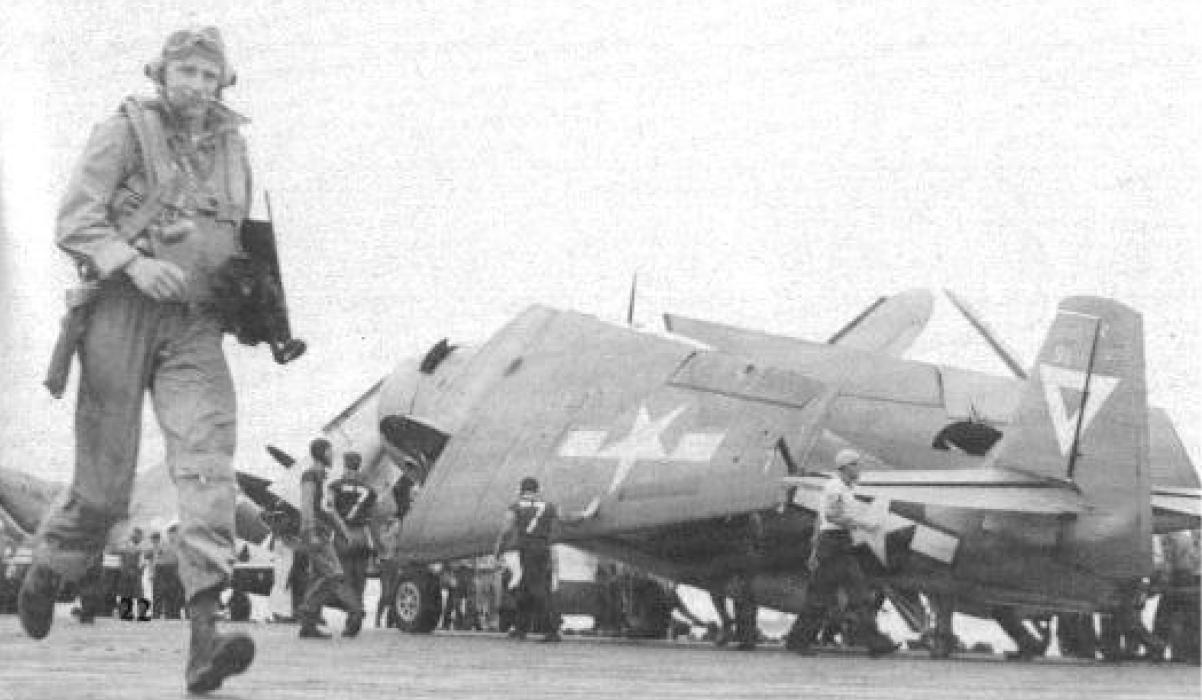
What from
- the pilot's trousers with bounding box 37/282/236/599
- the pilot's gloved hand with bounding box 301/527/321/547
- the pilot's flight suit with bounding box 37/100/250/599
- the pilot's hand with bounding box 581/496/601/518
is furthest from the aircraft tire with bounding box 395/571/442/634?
the pilot's trousers with bounding box 37/282/236/599

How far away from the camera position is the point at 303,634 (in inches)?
505

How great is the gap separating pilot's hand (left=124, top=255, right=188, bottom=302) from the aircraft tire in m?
12.0

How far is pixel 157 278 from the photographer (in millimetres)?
5488

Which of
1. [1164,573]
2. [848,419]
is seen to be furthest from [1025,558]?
[1164,573]

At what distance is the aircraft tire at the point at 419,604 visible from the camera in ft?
56.6

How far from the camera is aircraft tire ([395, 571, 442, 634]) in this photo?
680 inches

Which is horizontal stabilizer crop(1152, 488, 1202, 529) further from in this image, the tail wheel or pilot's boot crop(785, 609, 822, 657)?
the tail wheel

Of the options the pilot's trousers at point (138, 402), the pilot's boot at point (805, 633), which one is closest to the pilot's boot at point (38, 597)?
→ the pilot's trousers at point (138, 402)

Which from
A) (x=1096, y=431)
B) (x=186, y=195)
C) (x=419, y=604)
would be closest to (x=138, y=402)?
(x=186, y=195)

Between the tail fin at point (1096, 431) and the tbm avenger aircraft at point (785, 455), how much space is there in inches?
0.6

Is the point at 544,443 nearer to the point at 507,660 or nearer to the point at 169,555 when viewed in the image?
the point at 507,660

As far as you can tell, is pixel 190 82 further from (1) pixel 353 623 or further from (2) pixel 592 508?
(2) pixel 592 508

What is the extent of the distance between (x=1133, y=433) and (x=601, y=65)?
5.32 metres

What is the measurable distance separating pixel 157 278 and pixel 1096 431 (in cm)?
939
